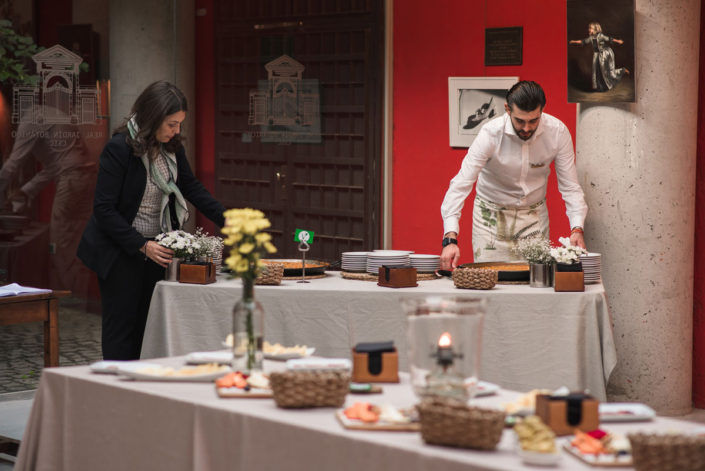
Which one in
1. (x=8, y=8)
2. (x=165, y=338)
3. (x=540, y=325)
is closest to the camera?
(x=540, y=325)

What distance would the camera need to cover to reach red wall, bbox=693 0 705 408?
5227 millimetres

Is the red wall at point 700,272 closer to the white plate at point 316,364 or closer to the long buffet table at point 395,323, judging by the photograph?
the long buffet table at point 395,323

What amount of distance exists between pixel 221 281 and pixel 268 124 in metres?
3.34

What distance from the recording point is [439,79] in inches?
261

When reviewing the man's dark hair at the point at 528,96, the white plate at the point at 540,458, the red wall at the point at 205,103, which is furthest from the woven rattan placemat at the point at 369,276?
the red wall at the point at 205,103

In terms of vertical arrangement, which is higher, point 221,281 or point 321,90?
point 321,90

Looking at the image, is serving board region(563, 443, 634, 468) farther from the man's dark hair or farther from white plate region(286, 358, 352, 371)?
the man's dark hair

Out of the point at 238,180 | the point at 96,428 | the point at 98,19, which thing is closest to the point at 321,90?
the point at 238,180

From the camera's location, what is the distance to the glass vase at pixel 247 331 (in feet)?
8.50

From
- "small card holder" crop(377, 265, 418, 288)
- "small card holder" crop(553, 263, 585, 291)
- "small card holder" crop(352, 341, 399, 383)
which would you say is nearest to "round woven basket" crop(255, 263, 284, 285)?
"small card holder" crop(377, 265, 418, 288)

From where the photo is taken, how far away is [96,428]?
104 inches

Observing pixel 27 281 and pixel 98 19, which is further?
pixel 98 19

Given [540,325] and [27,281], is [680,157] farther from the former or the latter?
[27,281]

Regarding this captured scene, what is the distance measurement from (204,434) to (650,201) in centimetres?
333
